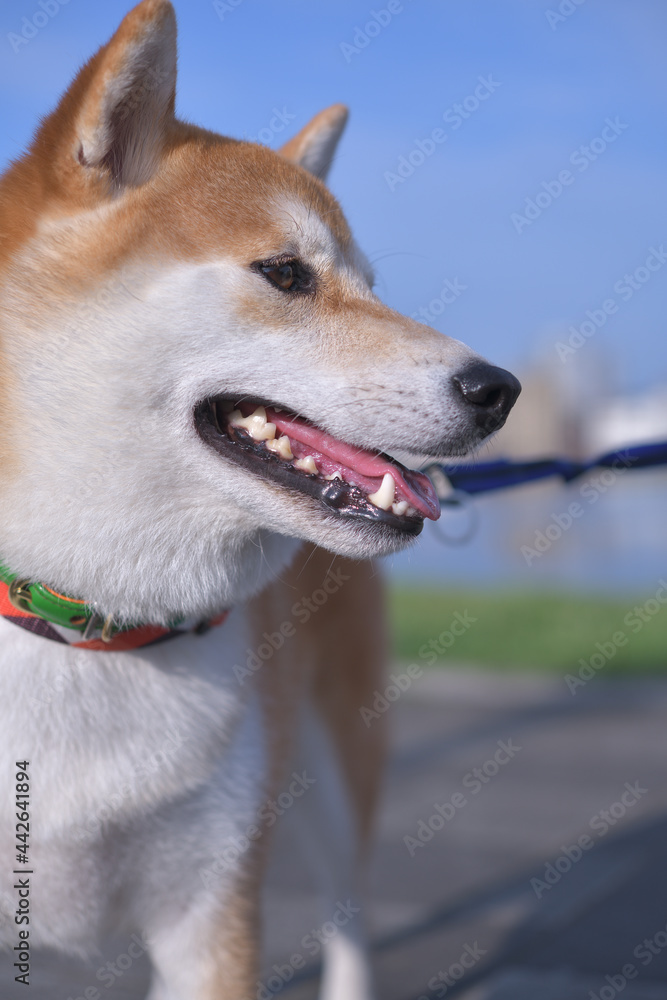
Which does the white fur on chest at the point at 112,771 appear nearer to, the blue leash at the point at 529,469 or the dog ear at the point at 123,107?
the dog ear at the point at 123,107

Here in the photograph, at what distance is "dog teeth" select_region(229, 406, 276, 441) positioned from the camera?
1.74 meters

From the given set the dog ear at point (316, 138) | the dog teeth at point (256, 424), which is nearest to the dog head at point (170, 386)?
the dog teeth at point (256, 424)

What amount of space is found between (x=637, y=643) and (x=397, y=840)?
12.1 ft

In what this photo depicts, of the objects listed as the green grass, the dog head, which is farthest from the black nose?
the green grass

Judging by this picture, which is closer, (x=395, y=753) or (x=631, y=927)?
(x=631, y=927)

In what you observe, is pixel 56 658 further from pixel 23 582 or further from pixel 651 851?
pixel 651 851

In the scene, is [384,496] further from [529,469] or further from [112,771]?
[529,469]

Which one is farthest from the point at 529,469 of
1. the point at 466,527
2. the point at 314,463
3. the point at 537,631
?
the point at 537,631

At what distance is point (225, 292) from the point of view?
1699mm

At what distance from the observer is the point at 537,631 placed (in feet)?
24.6

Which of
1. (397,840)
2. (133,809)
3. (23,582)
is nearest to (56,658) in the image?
(23,582)

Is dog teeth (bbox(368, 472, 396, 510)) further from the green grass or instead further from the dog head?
the green grass

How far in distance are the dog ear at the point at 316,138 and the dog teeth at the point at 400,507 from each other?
1140 mm

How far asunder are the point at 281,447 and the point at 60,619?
0.53 m
